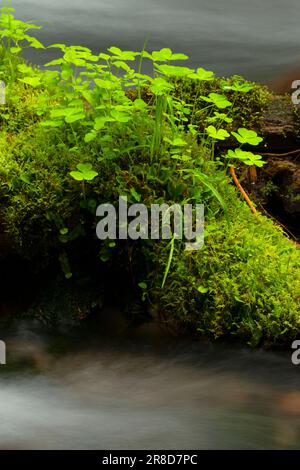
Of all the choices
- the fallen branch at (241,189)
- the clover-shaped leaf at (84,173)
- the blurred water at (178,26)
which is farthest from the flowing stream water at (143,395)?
the blurred water at (178,26)

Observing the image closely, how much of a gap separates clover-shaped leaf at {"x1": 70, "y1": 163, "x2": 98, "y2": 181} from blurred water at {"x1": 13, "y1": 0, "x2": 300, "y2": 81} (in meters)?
2.12

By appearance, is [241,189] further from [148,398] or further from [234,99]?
[148,398]

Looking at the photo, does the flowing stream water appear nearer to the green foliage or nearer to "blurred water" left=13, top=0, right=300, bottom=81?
the green foliage

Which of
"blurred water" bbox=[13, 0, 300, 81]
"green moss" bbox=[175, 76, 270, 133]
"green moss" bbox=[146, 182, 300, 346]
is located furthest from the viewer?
"blurred water" bbox=[13, 0, 300, 81]

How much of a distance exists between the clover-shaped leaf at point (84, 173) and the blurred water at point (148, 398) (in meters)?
0.63

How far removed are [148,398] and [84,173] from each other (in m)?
0.87

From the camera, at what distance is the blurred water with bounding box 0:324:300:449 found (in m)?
2.43

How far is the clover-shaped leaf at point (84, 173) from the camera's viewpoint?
2896mm

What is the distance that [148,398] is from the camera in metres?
2.66

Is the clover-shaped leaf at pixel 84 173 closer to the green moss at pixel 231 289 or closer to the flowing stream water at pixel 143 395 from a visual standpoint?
the green moss at pixel 231 289

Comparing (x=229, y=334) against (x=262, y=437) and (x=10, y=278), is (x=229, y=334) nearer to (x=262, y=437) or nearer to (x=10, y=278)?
(x=262, y=437)

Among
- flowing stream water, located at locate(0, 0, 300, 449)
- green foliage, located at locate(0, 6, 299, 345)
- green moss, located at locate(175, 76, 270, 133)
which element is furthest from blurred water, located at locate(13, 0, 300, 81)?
flowing stream water, located at locate(0, 0, 300, 449)

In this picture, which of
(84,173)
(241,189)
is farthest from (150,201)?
(241,189)
